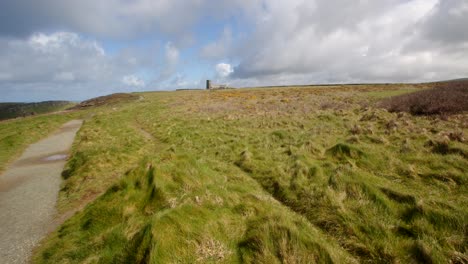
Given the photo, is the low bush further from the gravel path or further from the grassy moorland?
the gravel path

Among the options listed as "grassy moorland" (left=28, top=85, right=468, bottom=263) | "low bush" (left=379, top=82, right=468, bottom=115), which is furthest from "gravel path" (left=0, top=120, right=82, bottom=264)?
"low bush" (left=379, top=82, right=468, bottom=115)

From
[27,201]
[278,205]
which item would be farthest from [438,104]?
[27,201]

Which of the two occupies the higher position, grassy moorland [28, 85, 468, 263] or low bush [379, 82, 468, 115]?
low bush [379, 82, 468, 115]

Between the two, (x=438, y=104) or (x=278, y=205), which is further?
(x=438, y=104)

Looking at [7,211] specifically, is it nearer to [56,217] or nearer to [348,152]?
[56,217]

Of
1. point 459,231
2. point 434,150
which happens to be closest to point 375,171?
point 434,150

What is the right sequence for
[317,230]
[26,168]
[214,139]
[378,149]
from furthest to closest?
1. [214,139]
2. [26,168]
3. [378,149]
4. [317,230]

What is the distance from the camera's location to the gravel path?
616 cm

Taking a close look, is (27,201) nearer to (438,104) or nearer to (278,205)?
(278,205)

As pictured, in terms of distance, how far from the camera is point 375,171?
27.2 feet

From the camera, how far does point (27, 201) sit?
867 cm

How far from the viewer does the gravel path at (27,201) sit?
6159 mm

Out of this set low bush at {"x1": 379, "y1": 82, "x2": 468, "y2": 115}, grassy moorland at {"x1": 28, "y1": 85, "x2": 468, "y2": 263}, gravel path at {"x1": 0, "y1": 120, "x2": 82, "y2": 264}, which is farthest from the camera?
low bush at {"x1": 379, "y1": 82, "x2": 468, "y2": 115}

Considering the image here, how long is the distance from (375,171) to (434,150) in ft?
10.2
